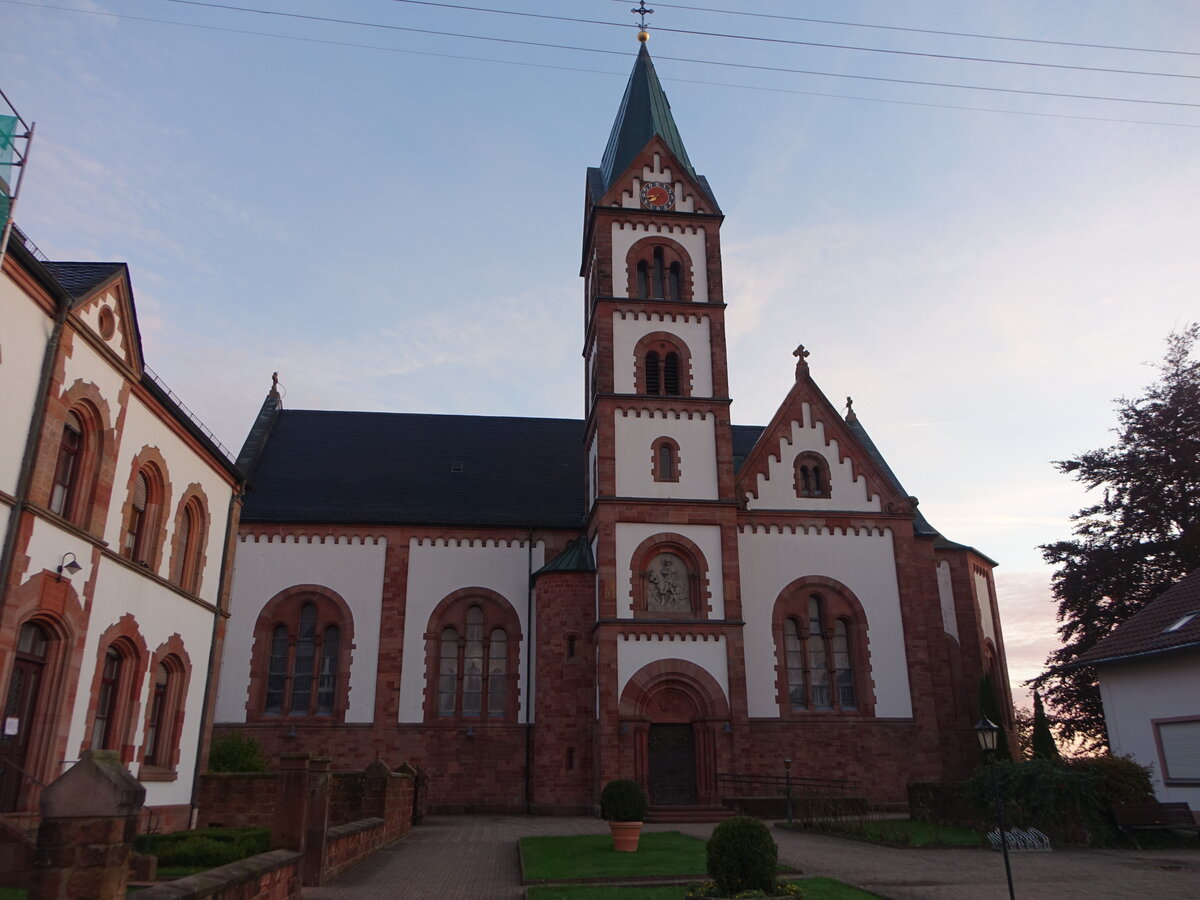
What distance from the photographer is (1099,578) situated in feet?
105

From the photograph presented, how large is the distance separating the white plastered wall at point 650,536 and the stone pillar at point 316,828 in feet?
50.7

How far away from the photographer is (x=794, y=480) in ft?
104

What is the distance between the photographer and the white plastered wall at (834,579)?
29703mm

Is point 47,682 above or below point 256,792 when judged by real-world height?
above

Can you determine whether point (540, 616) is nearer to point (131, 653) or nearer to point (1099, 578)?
point (131, 653)

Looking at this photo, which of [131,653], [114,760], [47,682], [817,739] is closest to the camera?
[114,760]

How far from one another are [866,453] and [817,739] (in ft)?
32.1

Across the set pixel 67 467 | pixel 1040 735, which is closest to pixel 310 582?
pixel 67 467

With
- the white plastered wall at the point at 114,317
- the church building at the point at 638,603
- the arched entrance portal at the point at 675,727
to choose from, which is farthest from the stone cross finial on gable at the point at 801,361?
the white plastered wall at the point at 114,317

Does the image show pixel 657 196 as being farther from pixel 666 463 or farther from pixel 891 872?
pixel 891 872

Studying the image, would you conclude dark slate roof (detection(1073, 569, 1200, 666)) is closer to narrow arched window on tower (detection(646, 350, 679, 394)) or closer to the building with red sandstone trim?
narrow arched window on tower (detection(646, 350, 679, 394))

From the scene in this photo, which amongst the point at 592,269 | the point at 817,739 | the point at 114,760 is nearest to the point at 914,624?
the point at 817,739

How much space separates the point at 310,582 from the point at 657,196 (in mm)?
18404

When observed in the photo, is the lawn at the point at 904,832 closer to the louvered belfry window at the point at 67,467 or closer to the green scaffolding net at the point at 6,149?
the louvered belfry window at the point at 67,467
